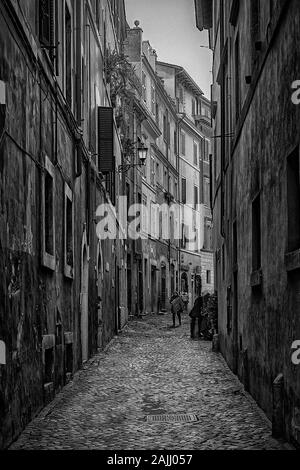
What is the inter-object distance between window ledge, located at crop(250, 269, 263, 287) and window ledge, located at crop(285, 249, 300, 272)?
7.06 ft

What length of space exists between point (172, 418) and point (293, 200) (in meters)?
3.37

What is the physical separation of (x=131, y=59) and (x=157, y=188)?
7941 mm

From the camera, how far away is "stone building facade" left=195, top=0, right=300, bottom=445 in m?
7.34

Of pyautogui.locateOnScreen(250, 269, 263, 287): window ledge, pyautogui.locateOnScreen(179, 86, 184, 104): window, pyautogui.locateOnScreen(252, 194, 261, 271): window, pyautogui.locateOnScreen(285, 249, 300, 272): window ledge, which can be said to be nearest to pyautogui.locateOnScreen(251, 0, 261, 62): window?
pyautogui.locateOnScreen(252, 194, 261, 271): window

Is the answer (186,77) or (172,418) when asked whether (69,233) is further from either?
(186,77)

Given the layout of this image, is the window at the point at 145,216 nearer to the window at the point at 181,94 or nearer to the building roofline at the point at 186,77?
the building roofline at the point at 186,77

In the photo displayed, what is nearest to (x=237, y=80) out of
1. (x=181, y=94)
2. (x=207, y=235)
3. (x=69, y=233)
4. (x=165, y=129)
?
(x=69, y=233)

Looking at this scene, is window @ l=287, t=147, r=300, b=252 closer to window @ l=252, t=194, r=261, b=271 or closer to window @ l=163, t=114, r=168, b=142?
window @ l=252, t=194, r=261, b=271

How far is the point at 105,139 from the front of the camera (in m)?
19.8

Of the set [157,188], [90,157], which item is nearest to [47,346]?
[90,157]

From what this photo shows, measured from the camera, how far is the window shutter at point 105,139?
19594 mm
